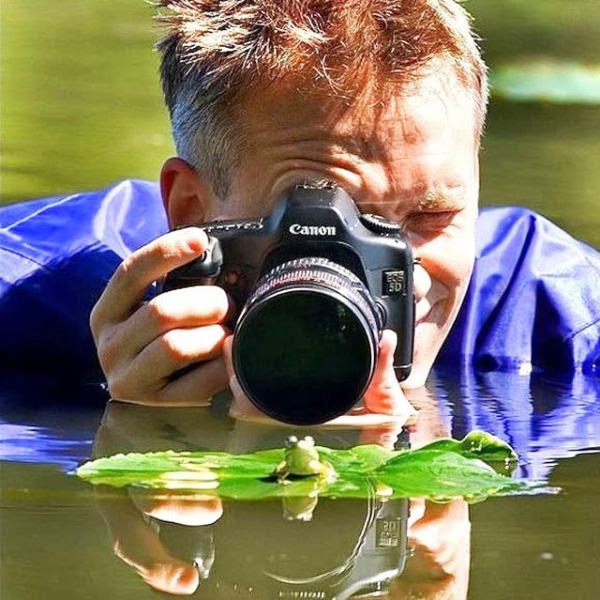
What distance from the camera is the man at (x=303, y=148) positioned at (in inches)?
61.1

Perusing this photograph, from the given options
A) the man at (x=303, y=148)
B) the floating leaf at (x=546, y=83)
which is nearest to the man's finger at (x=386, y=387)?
the man at (x=303, y=148)

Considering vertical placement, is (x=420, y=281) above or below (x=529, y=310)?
above

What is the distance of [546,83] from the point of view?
12.5ft

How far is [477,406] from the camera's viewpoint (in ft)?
5.64

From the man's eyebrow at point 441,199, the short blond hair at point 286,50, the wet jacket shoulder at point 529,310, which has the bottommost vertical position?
the wet jacket shoulder at point 529,310

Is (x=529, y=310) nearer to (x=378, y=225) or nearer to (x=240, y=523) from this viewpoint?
(x=378, y=225)

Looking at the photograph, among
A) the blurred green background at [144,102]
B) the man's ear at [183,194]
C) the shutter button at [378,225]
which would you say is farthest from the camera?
the blurred green background at [144,102]

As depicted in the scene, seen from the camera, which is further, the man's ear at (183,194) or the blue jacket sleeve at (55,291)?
the blue jacket sleeve at (55,291)

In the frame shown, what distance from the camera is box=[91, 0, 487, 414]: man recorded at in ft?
5.09

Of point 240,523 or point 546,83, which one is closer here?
point 240,523

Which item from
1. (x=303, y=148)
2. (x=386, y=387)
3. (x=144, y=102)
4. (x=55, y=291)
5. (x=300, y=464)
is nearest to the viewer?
(x=300, y=464)

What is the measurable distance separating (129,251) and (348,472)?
2.78 feet

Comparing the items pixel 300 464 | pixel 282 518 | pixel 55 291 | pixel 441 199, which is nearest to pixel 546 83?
pixel 55 291

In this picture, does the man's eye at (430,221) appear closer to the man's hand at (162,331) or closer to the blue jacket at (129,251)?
the man's hand at (162,331)
